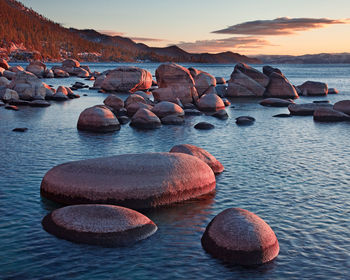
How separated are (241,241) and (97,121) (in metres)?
19.7

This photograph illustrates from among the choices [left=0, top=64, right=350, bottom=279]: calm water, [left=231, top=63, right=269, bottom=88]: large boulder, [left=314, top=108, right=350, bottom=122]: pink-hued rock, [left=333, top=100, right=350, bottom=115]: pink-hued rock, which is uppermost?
[left=231, top=63, right=269, bottom=88]: large boulder

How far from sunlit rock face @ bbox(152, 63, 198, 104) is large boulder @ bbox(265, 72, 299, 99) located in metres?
17.6

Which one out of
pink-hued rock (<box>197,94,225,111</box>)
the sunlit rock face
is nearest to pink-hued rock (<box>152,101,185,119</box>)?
pink-hued rock (<box>197,94,225,111</box>)

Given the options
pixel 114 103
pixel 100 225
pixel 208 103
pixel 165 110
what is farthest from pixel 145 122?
pixel 100 225

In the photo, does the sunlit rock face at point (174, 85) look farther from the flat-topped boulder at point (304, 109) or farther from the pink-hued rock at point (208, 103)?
the flat-topped boulder at point (304, 109)

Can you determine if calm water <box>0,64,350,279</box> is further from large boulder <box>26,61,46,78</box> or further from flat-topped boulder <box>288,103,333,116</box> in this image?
large boulder <box>26,61,46,78</box>

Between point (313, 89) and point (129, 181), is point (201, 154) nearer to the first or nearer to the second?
point (129, 181)

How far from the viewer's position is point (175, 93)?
4500cm

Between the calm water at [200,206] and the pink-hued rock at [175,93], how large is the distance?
14.5 meters

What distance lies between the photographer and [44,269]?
A: 10.0 meters

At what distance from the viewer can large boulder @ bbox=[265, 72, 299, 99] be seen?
196 ft

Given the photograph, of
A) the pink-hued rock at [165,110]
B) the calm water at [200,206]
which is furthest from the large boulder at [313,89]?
the calm water at [200,206]

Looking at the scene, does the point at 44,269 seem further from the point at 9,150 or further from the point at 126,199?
the point at 9,150

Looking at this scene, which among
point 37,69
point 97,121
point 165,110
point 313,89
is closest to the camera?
point 97,121
